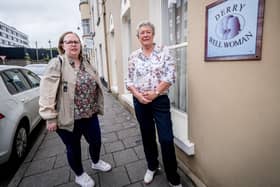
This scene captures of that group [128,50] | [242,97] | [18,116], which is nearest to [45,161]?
[18,116]

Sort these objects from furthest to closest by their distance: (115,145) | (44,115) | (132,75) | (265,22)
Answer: (115,145), (132,75), (44,115), (265,22)

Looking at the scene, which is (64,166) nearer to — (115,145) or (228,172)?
(115,145)

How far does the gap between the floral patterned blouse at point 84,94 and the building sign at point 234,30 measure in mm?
1133

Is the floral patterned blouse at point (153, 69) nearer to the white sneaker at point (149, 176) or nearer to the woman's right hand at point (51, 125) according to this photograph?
the woman's right hand at point (51, 125)

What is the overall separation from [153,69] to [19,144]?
2.22 metres

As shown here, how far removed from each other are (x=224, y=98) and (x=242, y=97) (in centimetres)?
15

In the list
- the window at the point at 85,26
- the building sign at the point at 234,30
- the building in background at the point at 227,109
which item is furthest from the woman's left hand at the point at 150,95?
the window at the point at 85,26

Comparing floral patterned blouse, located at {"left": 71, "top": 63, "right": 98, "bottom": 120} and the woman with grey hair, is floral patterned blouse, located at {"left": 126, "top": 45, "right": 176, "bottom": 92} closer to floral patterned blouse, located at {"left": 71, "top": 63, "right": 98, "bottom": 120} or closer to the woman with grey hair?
the woman with grey hair

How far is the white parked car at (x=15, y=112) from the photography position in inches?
80.4

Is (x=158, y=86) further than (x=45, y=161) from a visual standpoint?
No

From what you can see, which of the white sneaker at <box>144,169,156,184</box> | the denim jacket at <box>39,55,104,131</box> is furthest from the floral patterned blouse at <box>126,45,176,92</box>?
the white sneaker at <box>144,169,156,184</box>

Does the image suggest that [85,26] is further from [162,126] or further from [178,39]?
[162,126]

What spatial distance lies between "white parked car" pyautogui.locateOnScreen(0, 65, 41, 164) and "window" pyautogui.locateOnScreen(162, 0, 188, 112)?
2.17 meters

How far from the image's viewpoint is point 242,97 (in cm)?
Result: 114
